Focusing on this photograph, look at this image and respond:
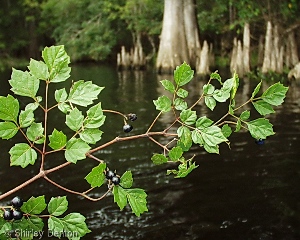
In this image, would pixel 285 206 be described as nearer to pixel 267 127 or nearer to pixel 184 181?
pixel 184 181

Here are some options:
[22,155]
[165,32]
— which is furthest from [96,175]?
[165,32]

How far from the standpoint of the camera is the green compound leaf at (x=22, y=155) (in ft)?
3.33

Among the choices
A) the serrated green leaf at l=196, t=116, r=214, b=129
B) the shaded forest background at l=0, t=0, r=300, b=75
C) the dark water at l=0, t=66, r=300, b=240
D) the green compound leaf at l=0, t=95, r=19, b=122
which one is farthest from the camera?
the shaded forest background at l=0, t=0, r=300, b=75

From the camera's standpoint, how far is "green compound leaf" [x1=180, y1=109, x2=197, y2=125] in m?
1.14

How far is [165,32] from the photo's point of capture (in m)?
18.5

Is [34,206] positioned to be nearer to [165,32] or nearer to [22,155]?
[22,155]

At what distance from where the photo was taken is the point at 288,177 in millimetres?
4277

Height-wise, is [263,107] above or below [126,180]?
above

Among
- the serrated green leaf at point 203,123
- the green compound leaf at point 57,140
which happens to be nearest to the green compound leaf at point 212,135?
the serrated green leaf at point 203,123

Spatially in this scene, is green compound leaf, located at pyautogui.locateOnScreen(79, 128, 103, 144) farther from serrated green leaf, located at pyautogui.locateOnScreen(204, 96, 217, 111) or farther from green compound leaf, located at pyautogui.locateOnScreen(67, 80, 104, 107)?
serrated green leaf, located at pyautogui.locateOnScreen(204, 96, 217, 111)

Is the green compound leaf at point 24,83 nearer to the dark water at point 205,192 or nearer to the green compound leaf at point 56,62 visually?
the green compound leaf at point 56,62

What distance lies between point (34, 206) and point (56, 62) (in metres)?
0.34

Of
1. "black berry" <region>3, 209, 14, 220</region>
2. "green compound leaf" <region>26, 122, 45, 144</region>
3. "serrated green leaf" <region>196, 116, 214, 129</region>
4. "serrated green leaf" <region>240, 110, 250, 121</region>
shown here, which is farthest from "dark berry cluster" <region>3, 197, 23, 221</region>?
"serrated green leaf" <region>240, 110, 250, 121</region>

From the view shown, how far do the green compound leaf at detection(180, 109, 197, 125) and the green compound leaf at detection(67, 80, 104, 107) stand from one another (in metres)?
0.22
